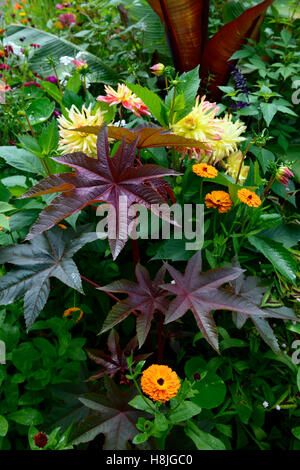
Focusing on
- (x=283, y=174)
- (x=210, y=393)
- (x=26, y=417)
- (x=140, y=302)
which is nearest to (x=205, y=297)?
(x=140, y=302)

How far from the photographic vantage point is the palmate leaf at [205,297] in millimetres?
825

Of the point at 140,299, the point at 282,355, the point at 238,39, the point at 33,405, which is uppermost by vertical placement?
the point at 238,39

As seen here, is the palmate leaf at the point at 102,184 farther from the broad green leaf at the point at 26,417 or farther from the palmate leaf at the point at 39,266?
the broad green leaf at the point at 26,417

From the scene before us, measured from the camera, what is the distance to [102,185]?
899 mm

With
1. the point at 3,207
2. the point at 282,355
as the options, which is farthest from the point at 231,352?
the point at 3,207

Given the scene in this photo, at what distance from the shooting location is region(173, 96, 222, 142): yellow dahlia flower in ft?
3.43

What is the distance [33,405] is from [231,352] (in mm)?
556

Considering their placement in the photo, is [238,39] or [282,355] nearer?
[282,355]

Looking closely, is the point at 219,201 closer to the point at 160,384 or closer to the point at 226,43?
the point at 160,384

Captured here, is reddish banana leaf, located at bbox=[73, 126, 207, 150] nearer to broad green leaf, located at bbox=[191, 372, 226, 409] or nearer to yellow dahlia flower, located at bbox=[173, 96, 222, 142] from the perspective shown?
yellow dahlia flower, located at bbox=[173, 96, 222, 142]

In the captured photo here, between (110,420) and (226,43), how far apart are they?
1511mm

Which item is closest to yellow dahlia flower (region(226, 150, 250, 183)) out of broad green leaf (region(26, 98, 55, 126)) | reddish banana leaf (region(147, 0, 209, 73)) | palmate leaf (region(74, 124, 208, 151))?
palmate leaf (region(74, 124, 208, 151))

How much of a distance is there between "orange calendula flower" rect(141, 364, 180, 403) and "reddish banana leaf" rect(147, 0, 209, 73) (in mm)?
1464
